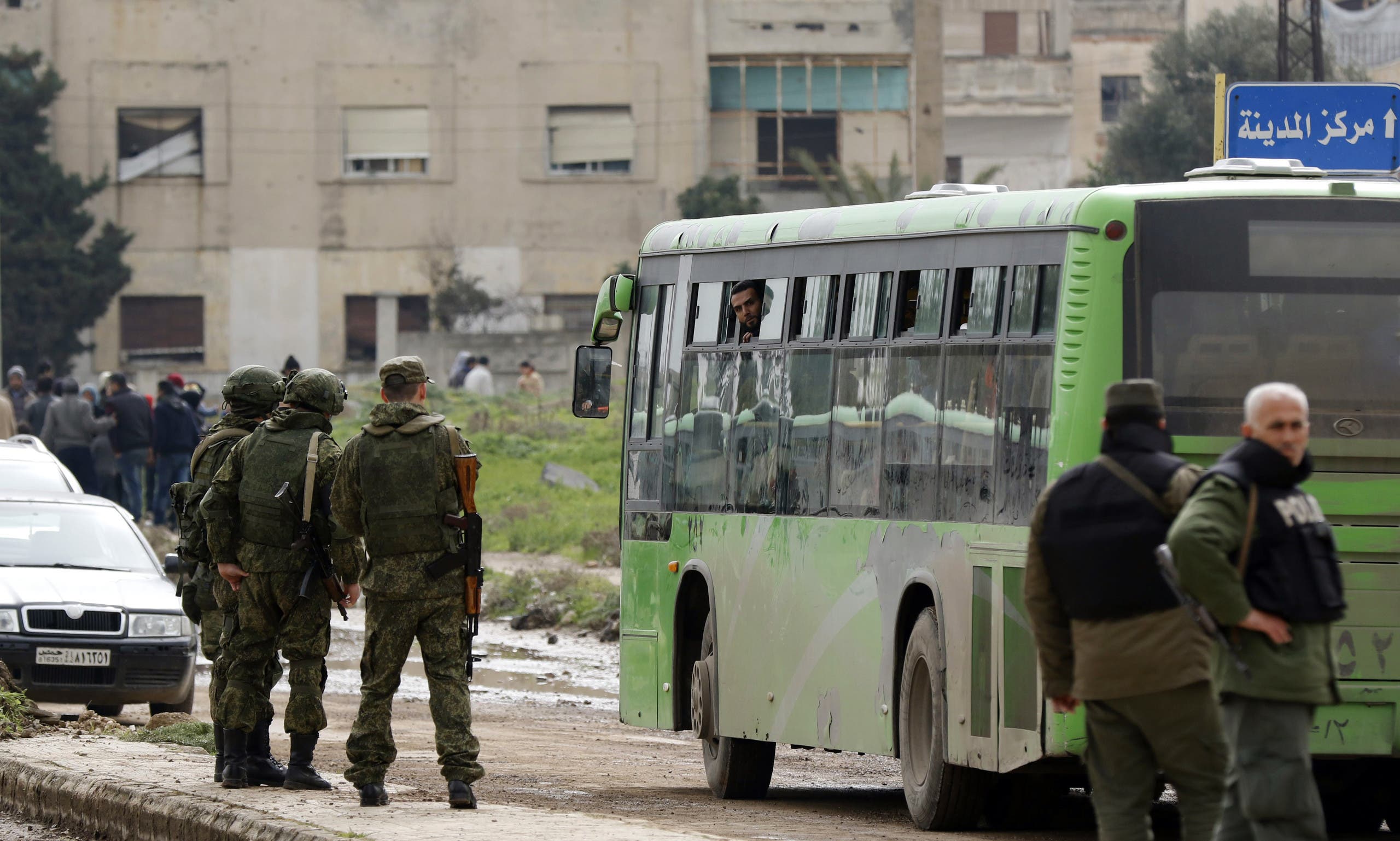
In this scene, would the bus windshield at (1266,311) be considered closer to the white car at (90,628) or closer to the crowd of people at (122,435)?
the white car at (90,628)

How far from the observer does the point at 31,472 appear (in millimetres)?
17547

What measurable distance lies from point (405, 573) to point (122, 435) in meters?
19.8

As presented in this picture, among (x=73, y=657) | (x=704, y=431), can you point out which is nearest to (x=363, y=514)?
(x=704, y=431)

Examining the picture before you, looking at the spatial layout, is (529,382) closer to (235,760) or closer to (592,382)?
(592,382)

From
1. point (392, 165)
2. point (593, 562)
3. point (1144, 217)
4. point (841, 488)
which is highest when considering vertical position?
point (392, 165)

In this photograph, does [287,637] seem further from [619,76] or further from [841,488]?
[619,76]

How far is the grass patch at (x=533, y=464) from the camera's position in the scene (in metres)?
30.1

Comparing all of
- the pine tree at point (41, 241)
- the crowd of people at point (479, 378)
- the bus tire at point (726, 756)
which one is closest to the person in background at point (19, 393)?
the crowd of people at point (479, 378)

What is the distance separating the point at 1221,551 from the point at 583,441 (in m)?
33.2

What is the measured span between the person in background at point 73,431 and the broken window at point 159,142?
33848 mm

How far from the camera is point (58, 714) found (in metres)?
15.8

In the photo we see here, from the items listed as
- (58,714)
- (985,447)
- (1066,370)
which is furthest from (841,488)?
(58,714)

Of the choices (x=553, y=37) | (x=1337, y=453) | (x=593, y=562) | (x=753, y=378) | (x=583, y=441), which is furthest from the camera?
(x=553, y=37)

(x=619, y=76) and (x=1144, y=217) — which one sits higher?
(x=619, y=76)
